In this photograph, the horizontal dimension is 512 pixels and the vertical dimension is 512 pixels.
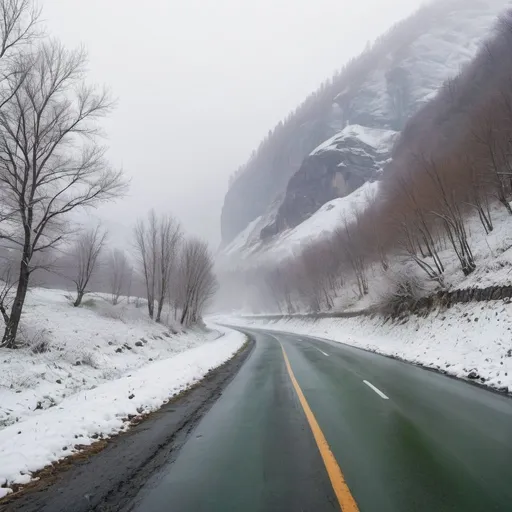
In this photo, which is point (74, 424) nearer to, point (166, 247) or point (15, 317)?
point (15, 317)

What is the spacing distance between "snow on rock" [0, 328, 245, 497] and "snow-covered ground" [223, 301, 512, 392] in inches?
324

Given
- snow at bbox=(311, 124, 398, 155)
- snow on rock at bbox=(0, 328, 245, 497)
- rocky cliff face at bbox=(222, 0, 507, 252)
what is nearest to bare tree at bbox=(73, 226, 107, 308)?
snow on rock at bbox=(0, 328, 245, 497)

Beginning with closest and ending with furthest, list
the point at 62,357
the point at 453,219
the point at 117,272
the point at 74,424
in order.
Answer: the point at 74,424, the point at 62,357, the point at 453,219, the point at 117,272

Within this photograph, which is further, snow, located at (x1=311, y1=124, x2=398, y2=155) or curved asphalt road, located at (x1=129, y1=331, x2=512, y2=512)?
snow, located at (x1=311, y1=124, x2=398, y2=155)

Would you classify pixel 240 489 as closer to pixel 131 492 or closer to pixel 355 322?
pixel 131 492

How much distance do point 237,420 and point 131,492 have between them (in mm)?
3204

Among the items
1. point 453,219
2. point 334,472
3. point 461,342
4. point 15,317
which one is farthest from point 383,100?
point 334,472

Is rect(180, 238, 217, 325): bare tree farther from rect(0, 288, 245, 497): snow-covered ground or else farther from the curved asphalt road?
the curved asphalt road

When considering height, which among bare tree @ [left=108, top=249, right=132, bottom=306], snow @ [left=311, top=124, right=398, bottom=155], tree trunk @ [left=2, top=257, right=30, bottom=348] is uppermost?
snow @ [left=311, top=124, right=398, bottom=155]

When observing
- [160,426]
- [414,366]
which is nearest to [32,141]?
[160,426]

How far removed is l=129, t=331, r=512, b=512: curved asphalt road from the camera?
3.46 meters

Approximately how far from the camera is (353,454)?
15.4 ft

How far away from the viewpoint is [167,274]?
117 ft

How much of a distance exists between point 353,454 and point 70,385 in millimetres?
→ 8900
